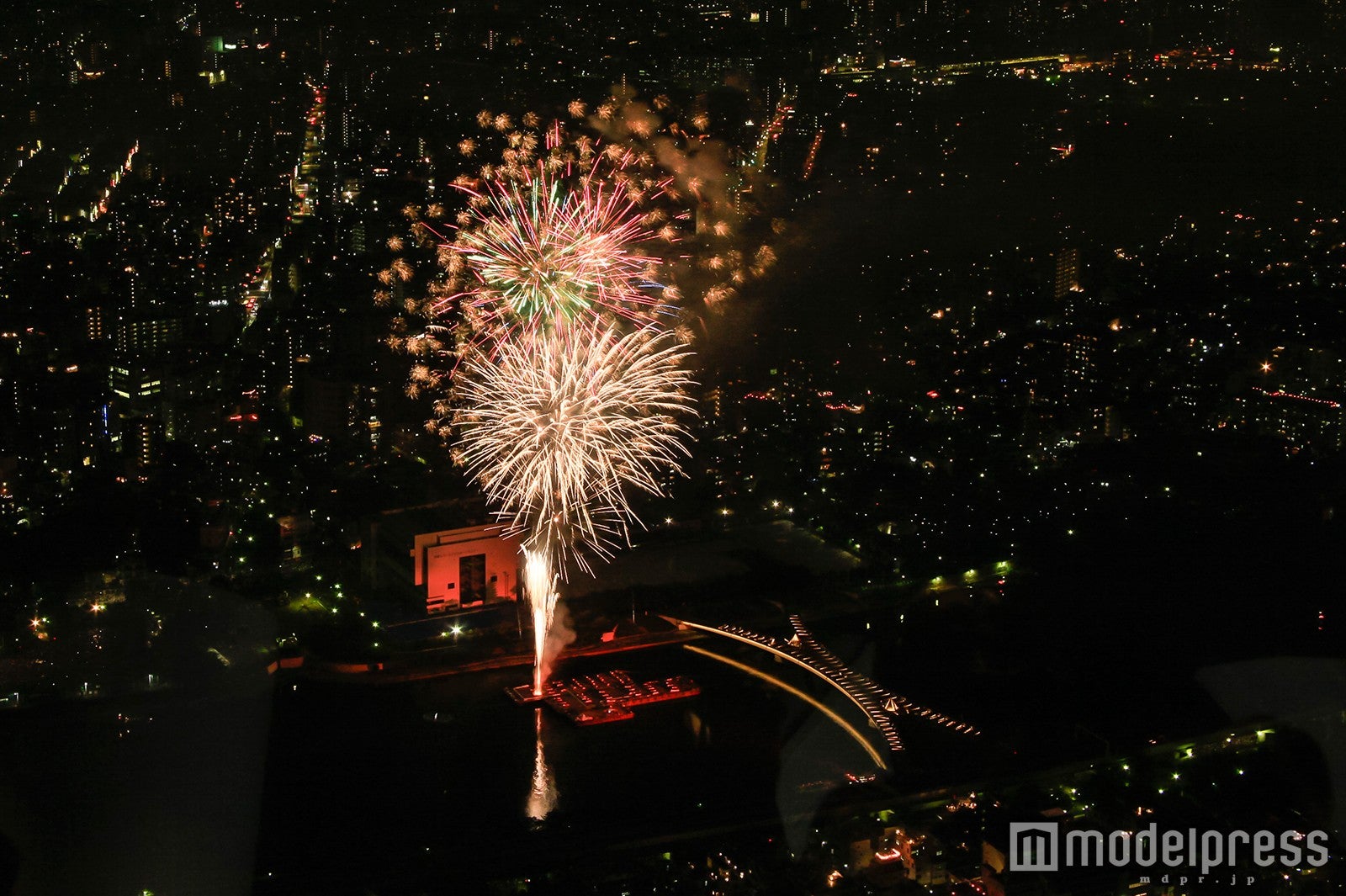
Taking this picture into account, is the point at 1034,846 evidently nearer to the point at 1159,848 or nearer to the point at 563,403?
the point at 1159,848

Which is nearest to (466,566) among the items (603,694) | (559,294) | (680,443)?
(603,694)

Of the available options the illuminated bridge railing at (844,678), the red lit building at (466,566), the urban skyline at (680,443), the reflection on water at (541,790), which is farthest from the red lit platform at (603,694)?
the red lit building at (466,566)

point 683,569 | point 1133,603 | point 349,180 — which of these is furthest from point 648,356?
point 349,180

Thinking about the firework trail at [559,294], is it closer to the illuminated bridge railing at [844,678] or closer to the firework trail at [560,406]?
the firework trail at [560,406]

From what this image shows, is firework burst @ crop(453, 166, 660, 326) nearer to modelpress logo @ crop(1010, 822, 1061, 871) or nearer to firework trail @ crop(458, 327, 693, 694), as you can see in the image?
firework trail @ crop(458, 327, 693, 694)

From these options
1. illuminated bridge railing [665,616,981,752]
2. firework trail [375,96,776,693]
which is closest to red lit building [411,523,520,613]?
firework trail [375,96,776,693]

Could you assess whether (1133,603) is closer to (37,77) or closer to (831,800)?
(831,800)

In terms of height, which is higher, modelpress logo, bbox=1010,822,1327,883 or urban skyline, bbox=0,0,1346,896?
urban skyline, bbox=0,0,1346,896
